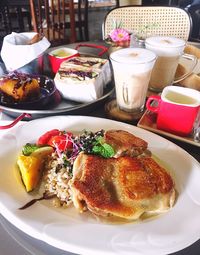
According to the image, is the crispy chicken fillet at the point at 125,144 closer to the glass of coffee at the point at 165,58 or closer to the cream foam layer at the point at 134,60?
the cream foam layer at the point at 134,60

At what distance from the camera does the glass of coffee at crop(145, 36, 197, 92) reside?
999mm

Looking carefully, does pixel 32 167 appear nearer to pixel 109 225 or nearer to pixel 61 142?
pixel 61 142

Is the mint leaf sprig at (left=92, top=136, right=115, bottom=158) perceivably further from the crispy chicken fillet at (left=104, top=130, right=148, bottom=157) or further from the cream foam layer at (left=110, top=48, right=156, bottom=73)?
the cream foam layer at (left=110, top=48, right=156, bottom=73)

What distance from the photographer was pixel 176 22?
5.88 ft

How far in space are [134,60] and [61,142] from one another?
1.10 ft

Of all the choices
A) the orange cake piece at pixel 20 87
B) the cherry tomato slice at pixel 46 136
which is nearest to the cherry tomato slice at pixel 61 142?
the cherry tomato slice at pixel 46 136

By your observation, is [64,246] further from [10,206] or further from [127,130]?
[127,130]

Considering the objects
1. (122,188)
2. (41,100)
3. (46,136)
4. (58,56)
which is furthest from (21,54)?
(122,188)

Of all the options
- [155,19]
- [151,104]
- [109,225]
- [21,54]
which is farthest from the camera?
[155,19]

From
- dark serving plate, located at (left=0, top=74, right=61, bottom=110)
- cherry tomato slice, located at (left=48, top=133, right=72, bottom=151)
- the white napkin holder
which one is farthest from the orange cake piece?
cherry tomato slice, located at (left=48, top=133, right=72, bottom=151)

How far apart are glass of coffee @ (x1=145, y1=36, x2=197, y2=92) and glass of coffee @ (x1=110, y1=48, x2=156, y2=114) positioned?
0.35 ft

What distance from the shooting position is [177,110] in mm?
810

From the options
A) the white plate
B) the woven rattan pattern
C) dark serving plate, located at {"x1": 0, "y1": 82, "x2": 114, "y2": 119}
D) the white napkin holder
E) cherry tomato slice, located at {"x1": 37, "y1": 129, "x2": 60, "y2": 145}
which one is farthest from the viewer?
the woven rattan pattern

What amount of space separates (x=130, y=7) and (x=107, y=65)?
963 mm
